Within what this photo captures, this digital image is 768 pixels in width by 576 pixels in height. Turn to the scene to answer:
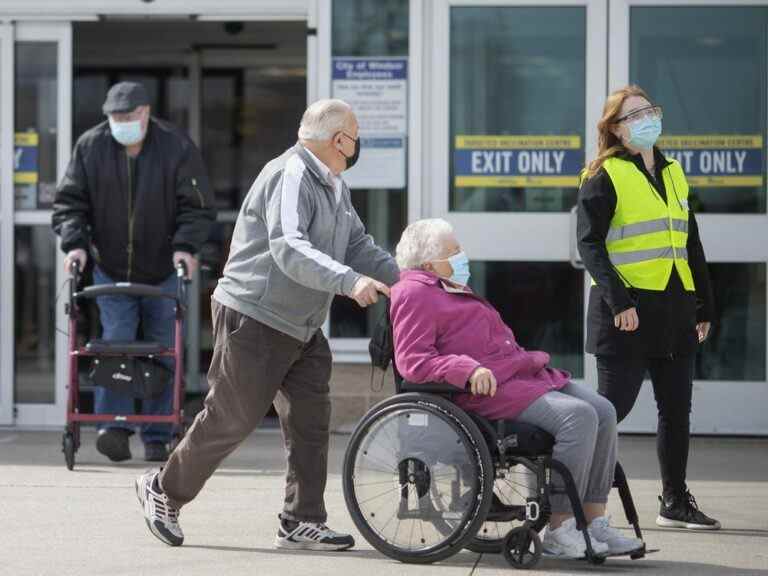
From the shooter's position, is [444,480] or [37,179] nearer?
[444,480]

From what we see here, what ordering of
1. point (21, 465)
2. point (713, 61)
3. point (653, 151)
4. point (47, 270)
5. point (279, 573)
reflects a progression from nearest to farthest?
point (279, 573)
point (653, 151)
point (21, 465)
point (713, 61)
point (47, 270)

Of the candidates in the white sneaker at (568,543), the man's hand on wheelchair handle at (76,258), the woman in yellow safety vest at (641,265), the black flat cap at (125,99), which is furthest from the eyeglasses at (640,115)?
the man's hand on wheelchair handle at (76,258)

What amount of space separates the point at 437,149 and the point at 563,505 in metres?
3.73

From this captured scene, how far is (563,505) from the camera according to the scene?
5590mm

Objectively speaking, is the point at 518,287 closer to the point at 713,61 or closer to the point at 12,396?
the point at 713,61

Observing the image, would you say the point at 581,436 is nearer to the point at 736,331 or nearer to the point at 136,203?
the point at 136,203

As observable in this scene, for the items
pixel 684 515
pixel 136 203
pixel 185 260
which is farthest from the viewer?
pixel 136 203

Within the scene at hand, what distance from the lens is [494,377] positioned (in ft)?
18.1

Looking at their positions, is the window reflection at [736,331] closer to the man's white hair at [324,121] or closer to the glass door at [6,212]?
the man's white hair at [324,121]

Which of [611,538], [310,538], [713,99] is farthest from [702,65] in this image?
[310,538]

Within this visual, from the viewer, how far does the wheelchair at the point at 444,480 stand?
5.41m

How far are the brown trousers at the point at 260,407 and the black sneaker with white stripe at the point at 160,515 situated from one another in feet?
0.12

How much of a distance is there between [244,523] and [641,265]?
185cm

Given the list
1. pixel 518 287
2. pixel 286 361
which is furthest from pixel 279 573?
pixel 518 287
